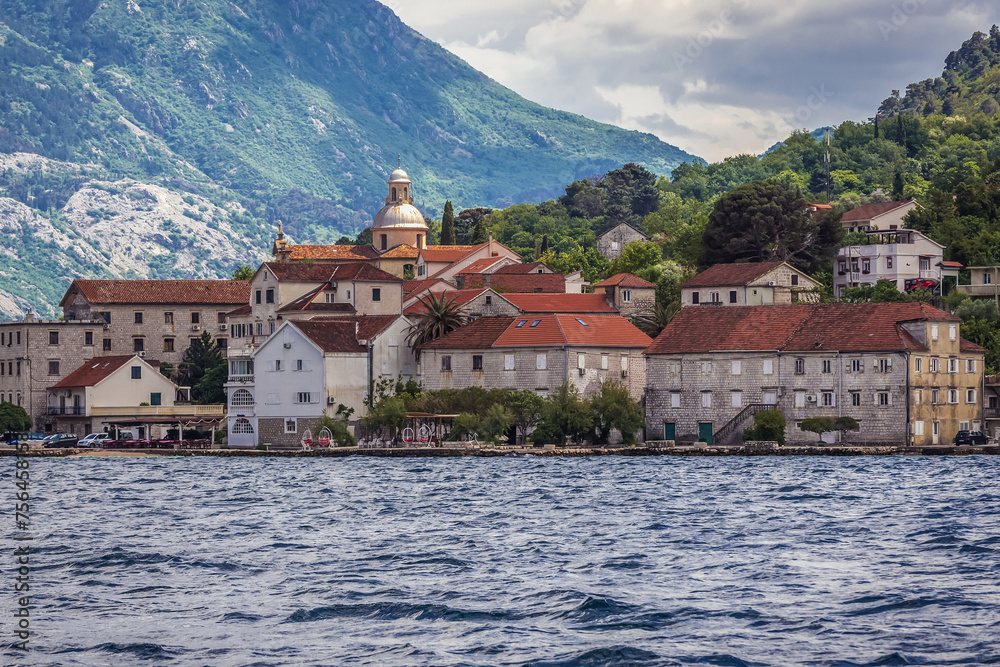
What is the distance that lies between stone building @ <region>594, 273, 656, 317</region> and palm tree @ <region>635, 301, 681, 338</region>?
1.37 metres

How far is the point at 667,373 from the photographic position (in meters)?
80.9

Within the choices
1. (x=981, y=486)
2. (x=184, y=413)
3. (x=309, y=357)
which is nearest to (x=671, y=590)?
(x=981, y=486)

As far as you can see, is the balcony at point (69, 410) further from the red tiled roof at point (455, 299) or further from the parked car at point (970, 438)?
the parked car at point (970, 438)

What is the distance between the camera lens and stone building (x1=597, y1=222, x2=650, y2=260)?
520 ft

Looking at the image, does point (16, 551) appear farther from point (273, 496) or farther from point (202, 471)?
point (202, 471)

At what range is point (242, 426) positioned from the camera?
87375 millimetres

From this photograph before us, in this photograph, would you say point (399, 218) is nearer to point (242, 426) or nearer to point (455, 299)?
point (455, 299)

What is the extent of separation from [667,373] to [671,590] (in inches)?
2065

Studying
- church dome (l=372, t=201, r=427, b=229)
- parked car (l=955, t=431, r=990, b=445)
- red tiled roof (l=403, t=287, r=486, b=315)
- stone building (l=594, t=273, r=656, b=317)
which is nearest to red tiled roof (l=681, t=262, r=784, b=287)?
stone building (l=594, t=273, r=656, b=317)

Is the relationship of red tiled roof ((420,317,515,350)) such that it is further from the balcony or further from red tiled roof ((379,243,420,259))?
red tiled roof ((379,243,420,259))

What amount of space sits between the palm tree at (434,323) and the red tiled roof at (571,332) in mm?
3816

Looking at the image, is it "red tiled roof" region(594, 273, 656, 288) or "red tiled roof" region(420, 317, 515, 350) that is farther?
"red tiled roof" region(594, 273, 656, 288)

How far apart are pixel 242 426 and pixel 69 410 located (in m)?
17.8

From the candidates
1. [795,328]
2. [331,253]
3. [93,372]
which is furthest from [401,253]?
[795,328]
